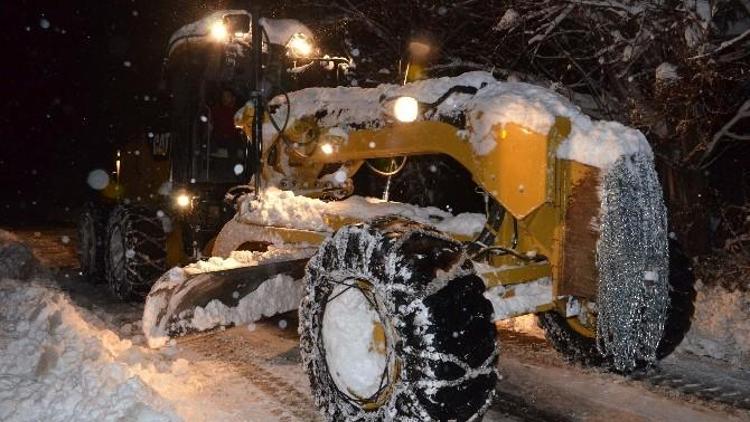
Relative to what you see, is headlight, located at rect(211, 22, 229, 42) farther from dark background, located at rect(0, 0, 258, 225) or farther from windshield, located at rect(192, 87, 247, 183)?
dark background, located at rect(0, 0, 258, 225)

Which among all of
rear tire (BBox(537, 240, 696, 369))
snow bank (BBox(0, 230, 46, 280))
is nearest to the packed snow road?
rear tire (BBox(537, 240, 696, 369))

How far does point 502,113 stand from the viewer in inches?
153

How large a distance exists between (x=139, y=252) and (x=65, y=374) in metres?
2.70

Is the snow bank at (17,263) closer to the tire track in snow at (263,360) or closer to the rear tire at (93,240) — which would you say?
the rear tire at (93,240)

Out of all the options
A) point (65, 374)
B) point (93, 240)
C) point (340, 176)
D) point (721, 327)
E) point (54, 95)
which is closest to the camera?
point (65, 374)

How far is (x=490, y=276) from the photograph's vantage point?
3865 millimetres

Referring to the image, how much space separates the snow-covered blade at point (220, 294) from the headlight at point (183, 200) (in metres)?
1.91

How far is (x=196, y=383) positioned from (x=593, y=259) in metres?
2.86

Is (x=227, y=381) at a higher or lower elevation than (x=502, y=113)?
lower

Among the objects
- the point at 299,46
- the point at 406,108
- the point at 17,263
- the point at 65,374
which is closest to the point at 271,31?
the point at 299,46

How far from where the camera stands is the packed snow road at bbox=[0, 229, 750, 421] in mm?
3836

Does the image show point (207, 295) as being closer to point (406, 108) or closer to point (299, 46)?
point (406, 108)

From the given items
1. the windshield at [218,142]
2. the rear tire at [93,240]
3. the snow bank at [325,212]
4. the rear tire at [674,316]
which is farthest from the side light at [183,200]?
the rear tire at [674,316]

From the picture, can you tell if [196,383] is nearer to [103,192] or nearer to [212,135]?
[212,135]
